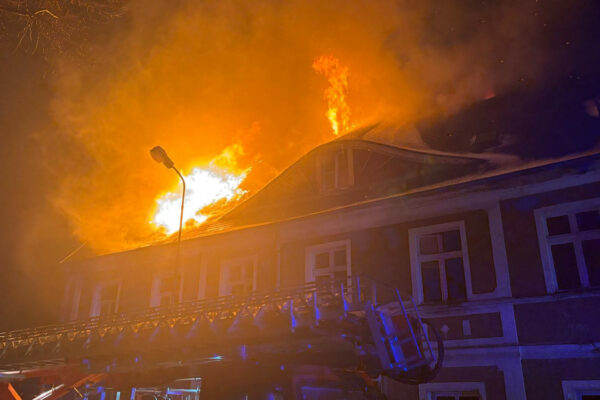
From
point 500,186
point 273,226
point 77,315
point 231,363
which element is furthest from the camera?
point 77,315

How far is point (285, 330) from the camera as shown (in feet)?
31.7

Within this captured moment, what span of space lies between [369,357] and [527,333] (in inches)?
154

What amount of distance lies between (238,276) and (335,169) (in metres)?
4.60

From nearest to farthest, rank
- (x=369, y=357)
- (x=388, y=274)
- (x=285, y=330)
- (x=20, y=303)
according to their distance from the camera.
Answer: (x=369, y=357) → (x=285, y=330) → (x=388, y=274) → (x=20, y=303)

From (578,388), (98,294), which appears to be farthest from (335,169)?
(98,294)

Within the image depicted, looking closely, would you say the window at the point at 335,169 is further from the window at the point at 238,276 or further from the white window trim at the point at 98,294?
Answer: the white window trim at the point at 98,294

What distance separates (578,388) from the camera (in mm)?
9758

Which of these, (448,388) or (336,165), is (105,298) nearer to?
(336,165)

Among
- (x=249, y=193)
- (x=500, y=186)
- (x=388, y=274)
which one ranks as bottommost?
(x=388, y=274)

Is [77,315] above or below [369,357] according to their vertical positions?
above

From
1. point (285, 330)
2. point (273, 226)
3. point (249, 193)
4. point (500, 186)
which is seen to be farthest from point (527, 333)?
point (249, 193)

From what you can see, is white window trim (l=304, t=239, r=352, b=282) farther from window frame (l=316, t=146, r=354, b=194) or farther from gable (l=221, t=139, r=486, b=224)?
window frame (l=316, t=146, r=354, b=194)

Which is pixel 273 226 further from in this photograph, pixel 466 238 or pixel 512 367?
pixel 512 367

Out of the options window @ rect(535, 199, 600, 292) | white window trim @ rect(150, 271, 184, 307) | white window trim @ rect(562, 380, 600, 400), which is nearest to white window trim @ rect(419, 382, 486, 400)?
white window trim @ rect(562, 380, 600, 400)
